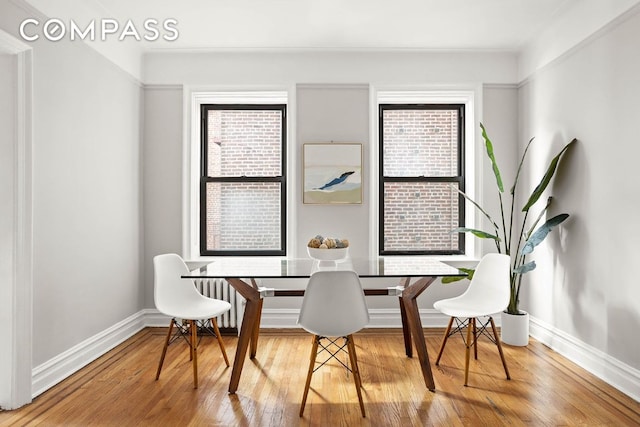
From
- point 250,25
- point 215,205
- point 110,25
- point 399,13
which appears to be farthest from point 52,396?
point 399,13

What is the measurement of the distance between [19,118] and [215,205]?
6.93 feet

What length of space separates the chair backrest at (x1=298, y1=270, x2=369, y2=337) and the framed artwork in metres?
1.88

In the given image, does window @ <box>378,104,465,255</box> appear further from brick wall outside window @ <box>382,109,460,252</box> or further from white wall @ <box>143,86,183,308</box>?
white wall @ <box>143,86,183,308</box>

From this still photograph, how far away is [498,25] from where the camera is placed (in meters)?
3.65

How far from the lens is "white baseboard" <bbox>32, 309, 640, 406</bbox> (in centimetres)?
271

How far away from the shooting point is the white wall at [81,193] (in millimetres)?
2709

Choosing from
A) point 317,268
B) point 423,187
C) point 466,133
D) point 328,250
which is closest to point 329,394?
point 317,268

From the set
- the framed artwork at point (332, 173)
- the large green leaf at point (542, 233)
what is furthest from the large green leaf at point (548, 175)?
the framed artwork at point (332, 173)

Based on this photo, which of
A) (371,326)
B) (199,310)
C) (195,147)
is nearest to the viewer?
(199,310)

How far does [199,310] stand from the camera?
2971mm

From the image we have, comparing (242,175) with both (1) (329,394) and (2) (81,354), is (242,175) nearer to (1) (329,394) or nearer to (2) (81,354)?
(2) (81,354)

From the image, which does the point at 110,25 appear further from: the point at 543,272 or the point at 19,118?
the point at 543,272

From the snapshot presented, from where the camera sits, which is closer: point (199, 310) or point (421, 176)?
point (199, 310)

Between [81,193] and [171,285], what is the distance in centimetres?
100
